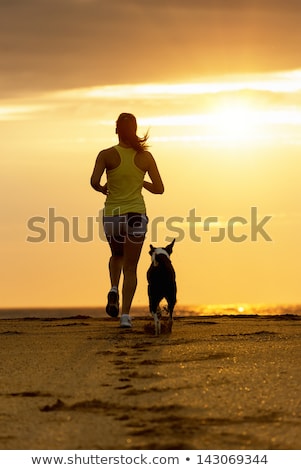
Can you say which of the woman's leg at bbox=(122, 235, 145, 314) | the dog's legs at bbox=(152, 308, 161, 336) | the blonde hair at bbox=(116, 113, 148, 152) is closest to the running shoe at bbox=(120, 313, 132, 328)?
the woman's leg at bbox=(122, 235, 145, 314)

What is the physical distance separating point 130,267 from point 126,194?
35.3 inches

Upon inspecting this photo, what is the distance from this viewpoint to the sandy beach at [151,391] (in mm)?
6738

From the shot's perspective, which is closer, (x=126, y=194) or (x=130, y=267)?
(x=126, y=194)

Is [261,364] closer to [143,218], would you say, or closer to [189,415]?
[189,415]

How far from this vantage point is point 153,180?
1379cm

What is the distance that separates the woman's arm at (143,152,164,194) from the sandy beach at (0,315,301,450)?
204 cm

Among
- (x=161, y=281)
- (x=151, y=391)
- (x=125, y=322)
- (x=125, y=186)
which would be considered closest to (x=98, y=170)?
(x=125, y=186)

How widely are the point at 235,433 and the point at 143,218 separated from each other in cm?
681

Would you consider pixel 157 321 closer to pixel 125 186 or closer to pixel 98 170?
pixel 125 186

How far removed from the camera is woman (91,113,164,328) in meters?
13.4

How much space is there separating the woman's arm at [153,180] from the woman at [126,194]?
0.05 m

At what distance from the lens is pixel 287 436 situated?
671 centimetres

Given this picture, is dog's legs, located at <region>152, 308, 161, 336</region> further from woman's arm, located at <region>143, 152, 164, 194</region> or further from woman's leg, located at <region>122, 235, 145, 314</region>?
woman's arm, located at <region>143, 152, 164, 194</region>

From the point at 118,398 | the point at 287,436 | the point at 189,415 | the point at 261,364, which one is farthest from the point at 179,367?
the point at 287,436
